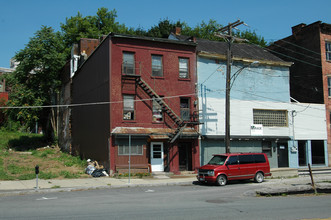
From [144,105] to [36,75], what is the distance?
17.2 metres

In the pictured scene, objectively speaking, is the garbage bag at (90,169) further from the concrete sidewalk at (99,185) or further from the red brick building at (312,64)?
the red brick building at (312,64)

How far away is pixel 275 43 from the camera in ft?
127

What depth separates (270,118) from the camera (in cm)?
2980

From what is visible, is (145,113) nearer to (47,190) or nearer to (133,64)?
(133,64)

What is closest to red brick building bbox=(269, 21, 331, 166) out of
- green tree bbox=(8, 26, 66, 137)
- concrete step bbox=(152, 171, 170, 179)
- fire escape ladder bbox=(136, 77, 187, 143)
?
fire escape ladder bbox=(136, 77, 187, 143)

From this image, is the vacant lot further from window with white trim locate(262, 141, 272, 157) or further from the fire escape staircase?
window with white trim locate(262, 141, 272, 157)

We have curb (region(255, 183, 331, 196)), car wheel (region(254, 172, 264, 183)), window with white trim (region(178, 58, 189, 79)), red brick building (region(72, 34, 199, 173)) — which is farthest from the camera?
window with white trim (region(178, 58, 189, 79))

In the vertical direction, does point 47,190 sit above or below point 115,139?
below

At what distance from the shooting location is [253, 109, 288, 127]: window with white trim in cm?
2938

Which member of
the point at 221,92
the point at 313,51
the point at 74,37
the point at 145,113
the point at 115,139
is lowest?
the point at 115,139

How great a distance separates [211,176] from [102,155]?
30.1 ft

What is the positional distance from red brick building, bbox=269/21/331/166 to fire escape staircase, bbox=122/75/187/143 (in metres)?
13.7

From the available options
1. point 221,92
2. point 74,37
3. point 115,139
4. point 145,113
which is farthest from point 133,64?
point 74,37

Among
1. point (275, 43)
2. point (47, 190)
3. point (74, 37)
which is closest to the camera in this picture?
point (47, 190)
